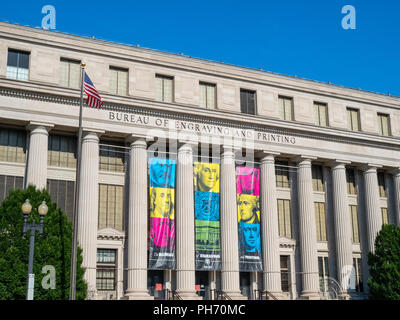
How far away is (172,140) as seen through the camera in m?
40.7

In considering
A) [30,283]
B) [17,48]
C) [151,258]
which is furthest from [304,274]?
[17,48]

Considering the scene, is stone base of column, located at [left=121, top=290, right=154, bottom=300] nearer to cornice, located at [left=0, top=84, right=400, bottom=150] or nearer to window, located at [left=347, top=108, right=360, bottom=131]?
cornice, located at [left=0, top=84, right=400, bottom=150]

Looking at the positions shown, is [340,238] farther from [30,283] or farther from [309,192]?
[30,283]

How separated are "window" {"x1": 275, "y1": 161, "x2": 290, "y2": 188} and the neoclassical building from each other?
0.12m

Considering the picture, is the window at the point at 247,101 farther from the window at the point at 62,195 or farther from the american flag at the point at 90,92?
the american flag at the point at 90,92

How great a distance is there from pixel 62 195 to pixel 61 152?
321 cm

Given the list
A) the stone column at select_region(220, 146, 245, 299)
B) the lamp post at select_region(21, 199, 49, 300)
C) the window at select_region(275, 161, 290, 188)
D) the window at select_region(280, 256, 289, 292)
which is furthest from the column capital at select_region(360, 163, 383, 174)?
the lamp post at select_region(21, 199, 49, 300)

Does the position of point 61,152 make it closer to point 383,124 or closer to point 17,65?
point 17,65

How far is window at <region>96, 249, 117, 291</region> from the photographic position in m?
37.6

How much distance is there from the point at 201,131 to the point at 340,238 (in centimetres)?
1514

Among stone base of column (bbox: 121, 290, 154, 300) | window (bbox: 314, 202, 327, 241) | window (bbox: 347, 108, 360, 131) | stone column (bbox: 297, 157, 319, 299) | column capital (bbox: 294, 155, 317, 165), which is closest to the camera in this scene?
stone base of column (bbox: 121, 290, 154, 300)

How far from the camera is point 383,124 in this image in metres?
51.5

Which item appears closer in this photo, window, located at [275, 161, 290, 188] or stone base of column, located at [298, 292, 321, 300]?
stone base of column, located at [298, 292, 321, 300]

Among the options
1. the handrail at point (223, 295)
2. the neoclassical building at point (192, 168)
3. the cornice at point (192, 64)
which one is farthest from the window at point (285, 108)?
the handrail at point (223, 295)
